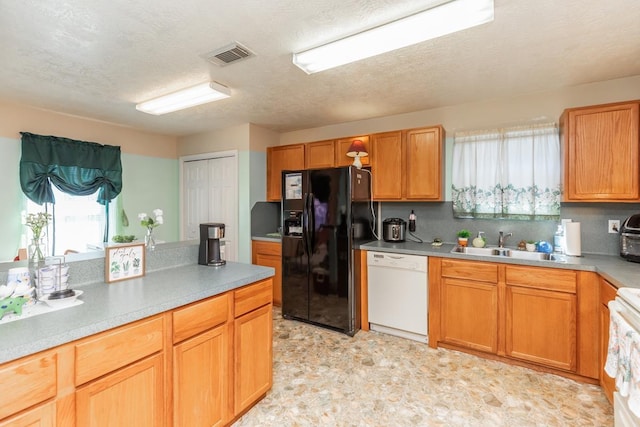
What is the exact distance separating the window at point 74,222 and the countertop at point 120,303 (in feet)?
8.09

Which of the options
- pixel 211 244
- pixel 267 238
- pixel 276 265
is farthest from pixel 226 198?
pixel 211 244

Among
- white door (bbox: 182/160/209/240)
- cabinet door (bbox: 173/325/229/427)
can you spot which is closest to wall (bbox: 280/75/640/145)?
white door (bbox: 182/160/209/240)

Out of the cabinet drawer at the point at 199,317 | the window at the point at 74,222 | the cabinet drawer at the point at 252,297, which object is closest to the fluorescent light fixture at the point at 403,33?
the cabinet drawer at the point at 252,297

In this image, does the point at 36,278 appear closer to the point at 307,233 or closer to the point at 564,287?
the point at 307,233

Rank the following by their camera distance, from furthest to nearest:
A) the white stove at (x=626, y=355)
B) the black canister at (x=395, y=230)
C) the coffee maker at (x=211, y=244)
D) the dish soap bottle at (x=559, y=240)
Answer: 1. the black canister at (x=395, y=230)
2. the dish soap bottle at (x=559, y=240)
3. the coffee maker at (x=211, y=244)
4. the white stove at (x=626, y=355)

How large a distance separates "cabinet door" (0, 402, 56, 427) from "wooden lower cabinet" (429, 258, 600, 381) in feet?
8.82

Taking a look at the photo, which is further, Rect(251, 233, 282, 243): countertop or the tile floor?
Rect(251, 233, 282, 243): countertop

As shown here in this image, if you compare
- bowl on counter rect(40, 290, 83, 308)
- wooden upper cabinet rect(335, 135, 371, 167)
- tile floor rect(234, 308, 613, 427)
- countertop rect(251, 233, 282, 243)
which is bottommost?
tile floor rect(234, 308, 613, 427)

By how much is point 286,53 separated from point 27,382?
2192 mm

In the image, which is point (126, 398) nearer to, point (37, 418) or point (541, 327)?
point (37, 418)

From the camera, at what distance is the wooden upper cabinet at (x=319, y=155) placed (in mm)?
3781

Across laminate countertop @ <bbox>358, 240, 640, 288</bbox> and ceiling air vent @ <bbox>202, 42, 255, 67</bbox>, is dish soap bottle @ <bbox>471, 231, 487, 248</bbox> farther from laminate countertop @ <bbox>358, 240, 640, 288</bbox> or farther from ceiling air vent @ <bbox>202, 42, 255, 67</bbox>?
ceiling air vent @ <bbox>202, 42, 255, 67</bbox>

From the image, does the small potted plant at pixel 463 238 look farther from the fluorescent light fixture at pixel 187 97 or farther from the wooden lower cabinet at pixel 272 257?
the fluorescent light fixture at pixel 187 97

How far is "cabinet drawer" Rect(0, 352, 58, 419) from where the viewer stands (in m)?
0.97
